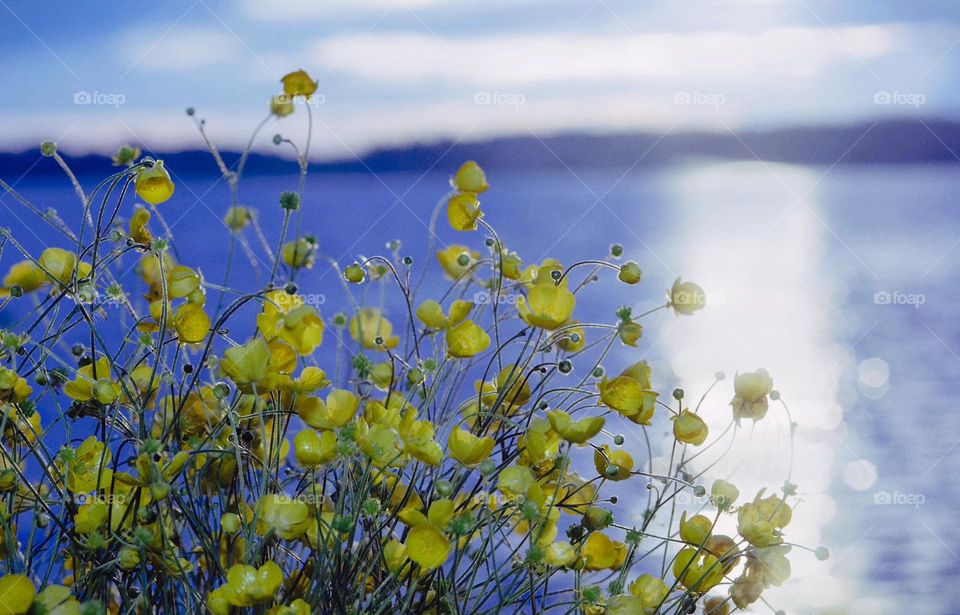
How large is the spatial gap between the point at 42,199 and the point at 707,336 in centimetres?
194

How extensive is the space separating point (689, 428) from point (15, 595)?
1.14 feet

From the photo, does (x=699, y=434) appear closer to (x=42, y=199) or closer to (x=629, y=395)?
(x=629, y=395)

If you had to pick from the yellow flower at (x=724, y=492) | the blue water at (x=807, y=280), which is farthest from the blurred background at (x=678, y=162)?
the yellow flower at (x=724, y=492)

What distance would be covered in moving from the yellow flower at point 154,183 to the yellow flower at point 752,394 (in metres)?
0.34

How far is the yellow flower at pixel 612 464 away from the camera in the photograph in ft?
1.85

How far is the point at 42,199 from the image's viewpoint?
283 centimetres

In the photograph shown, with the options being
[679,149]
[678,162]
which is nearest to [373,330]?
[678,162]

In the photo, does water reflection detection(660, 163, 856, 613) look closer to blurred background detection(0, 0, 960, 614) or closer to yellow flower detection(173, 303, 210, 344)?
blurred background detection(0, 0, 960, 614)

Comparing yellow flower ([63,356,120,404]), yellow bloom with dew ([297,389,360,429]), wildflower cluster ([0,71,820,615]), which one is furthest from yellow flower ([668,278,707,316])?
yellow flower ([63,356,120,404])

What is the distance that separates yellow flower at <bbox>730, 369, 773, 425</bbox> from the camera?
0.57m

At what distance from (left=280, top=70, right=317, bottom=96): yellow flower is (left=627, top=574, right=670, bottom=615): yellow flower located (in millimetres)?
333

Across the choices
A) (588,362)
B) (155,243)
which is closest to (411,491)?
(155,243)

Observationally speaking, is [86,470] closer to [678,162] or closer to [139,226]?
[139,226]

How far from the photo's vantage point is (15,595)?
0.43 m
